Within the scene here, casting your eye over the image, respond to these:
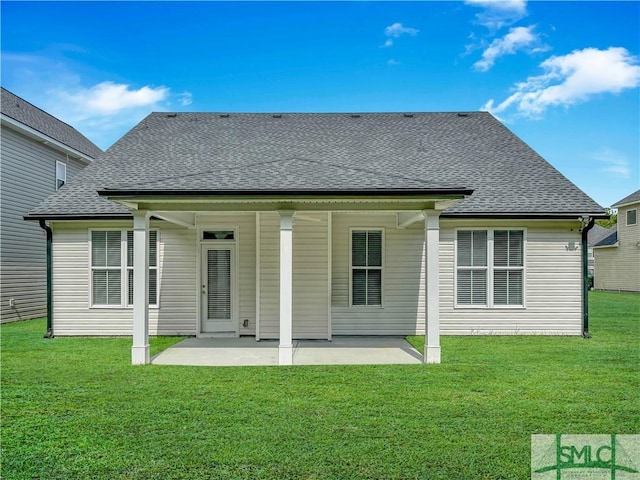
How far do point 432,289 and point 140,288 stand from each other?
4753 millimetres

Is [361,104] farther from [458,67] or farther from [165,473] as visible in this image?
[165,473]

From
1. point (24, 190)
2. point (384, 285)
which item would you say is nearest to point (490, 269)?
point (384, 285)

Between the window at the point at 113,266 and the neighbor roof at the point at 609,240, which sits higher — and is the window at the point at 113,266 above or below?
below

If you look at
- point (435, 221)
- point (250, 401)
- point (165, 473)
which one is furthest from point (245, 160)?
point (165, 473)

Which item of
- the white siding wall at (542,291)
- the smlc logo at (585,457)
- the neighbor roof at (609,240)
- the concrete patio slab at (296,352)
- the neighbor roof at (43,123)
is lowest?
the concrete patio slab at (296,352)

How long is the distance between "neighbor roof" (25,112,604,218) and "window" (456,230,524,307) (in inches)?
26.8

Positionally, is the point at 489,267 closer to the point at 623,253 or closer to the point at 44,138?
the point at 44,138

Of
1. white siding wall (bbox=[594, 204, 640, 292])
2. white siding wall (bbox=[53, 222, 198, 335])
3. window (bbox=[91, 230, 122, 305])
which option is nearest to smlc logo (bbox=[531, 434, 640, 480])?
white siding wall (bbox=[53, 222, 198, 335])

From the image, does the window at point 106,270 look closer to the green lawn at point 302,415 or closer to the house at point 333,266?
the house at point 333,266

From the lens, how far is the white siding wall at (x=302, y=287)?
955 centimetres

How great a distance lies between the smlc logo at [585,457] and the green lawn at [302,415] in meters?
0.14

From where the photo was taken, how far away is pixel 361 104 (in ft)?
57.6

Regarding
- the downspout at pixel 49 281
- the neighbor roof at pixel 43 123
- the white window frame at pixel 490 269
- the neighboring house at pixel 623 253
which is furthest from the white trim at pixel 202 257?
the neighboring house at pixel 623 253

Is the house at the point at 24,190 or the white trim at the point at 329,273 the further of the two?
the house at the point at 24,190
